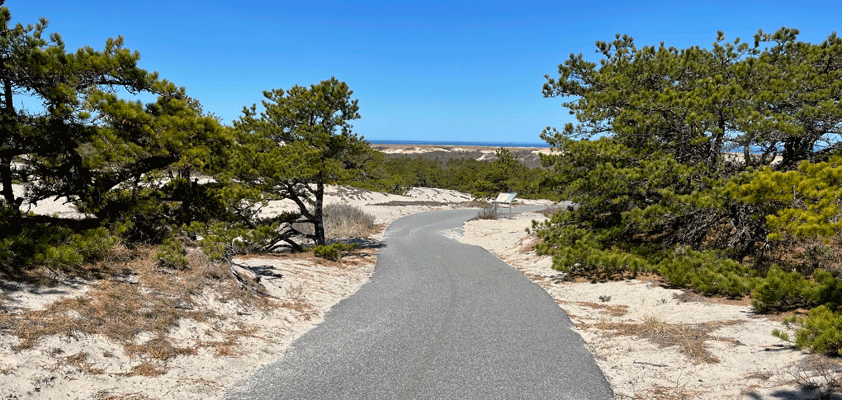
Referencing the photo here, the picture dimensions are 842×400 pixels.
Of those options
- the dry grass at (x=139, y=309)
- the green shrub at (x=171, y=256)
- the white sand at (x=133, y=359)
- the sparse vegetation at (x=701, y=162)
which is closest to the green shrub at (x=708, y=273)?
the sparse vegetation at (x=701, y=162)

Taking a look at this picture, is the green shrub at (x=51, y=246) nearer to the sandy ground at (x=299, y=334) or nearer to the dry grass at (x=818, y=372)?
the sandy ground at (x=299, y=334)

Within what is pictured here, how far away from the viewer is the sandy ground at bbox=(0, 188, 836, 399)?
153 inches

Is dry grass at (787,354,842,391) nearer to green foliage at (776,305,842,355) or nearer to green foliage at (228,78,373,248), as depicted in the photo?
green foliage at (776,305,842,355)

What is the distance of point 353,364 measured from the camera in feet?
17.1

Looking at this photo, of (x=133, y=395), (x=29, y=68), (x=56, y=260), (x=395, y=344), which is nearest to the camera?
(x=133, y=395)

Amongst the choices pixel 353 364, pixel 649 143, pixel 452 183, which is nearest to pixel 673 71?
pixel 649 143

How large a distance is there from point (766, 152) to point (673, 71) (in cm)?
290

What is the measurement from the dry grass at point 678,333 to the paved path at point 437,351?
903mm

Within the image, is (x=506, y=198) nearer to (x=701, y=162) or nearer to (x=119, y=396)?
(x=701, y=162)

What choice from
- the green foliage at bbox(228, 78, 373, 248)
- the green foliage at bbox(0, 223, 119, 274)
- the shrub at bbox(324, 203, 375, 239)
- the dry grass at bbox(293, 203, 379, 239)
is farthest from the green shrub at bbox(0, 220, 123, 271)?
the shrub at bbox(324, 203, 375, 239)

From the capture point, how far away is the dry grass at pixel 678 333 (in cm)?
534

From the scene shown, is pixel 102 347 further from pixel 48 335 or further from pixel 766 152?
pixel 766 152

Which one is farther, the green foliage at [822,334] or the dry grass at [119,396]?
the green foliage at [822,334]

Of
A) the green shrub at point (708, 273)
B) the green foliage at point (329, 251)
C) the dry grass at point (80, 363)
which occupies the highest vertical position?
the dry grass at point (80, 363)
